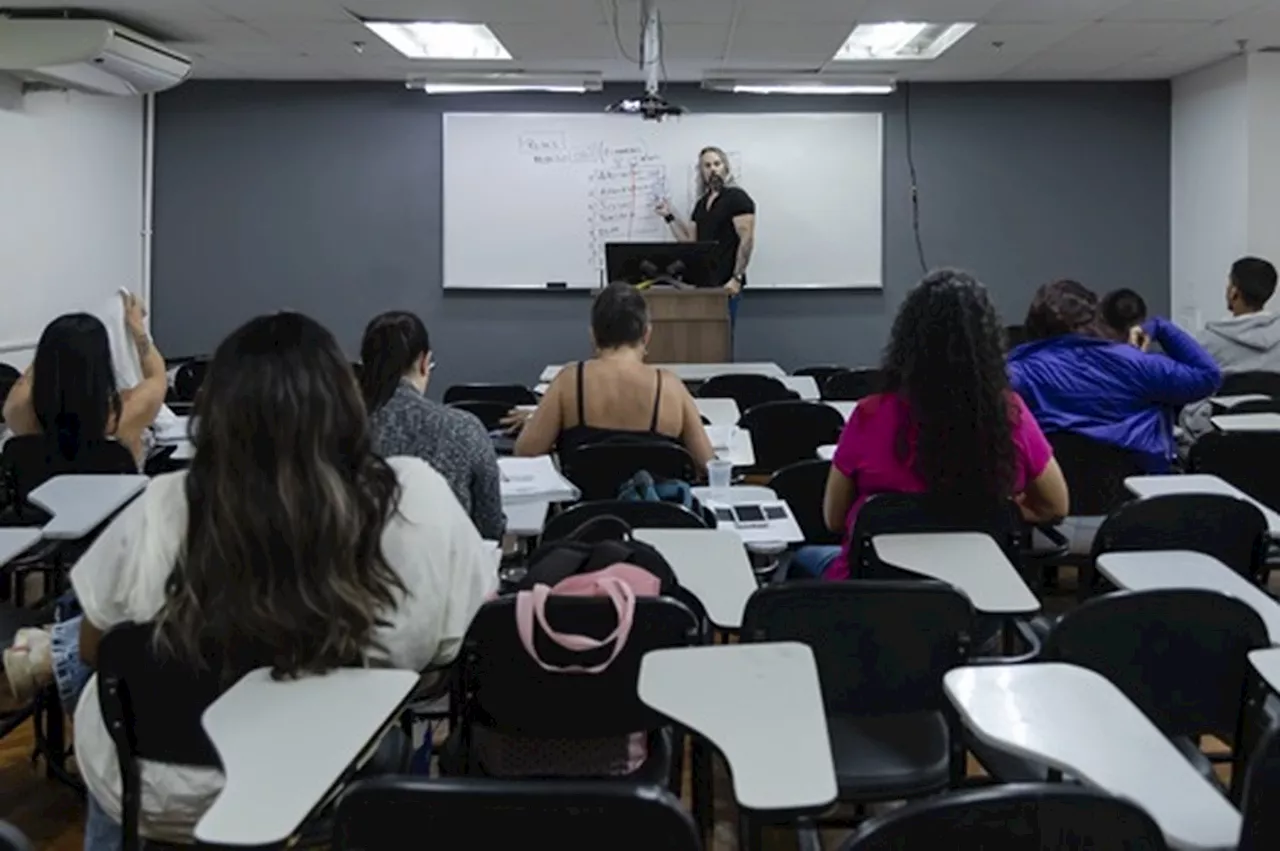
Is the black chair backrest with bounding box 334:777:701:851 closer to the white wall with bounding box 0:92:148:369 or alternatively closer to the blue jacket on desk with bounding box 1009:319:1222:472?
the blue jacket on desk with bounding box 1009:319:1222:472

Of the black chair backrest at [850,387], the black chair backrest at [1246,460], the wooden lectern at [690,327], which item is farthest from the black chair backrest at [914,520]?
the wooden lectern at [690,327]

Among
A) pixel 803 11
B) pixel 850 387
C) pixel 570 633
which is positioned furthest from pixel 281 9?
pixel 570 633

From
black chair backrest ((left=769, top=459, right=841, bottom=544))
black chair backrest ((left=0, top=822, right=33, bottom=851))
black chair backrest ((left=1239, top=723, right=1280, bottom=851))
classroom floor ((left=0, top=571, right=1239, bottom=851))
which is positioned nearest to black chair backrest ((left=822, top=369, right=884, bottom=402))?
black chair backrest ((left=769, top=459, right=841, bottom=544))

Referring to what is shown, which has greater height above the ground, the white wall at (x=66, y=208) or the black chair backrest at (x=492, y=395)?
the white wall at (x=66, y=208)

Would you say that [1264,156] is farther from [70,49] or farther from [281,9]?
[70,49]

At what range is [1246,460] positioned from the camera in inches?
154

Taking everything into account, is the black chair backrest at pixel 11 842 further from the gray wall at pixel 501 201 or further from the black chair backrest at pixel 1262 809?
the gray wall at pixel 501 201

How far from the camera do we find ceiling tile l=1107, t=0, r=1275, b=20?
5.95 metres

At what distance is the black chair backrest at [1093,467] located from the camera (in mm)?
3793

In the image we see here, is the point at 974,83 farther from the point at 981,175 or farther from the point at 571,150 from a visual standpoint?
the point at 571,150

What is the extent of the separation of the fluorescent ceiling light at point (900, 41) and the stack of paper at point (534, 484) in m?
4.14

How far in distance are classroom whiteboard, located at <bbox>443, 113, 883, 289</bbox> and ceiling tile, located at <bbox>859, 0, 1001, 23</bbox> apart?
2.18 meters

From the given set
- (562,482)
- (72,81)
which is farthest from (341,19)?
(562,482)

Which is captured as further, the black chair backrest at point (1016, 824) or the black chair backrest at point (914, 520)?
the black chair backrest at point (914, 520)
